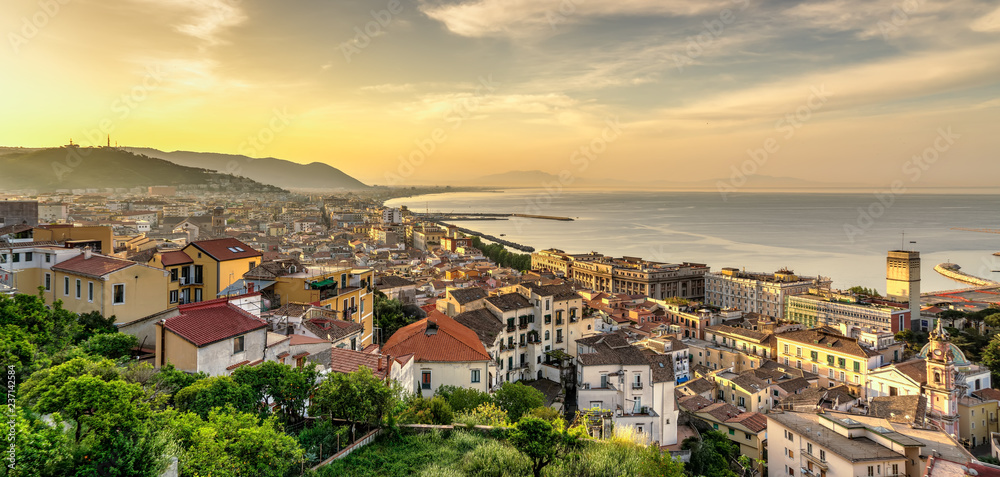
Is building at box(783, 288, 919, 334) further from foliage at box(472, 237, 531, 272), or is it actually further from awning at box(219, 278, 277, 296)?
awning at box(219, 278, 277, 296)

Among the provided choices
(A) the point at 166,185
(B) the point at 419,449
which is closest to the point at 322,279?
(B) the point at 419,449

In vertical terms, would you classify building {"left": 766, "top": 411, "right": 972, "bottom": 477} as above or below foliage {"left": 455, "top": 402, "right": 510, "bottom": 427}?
below

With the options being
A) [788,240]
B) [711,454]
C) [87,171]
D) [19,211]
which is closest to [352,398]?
[711,454]

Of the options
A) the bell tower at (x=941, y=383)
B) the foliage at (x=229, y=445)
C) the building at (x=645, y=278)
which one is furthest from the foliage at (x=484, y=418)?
the building at (x=645, y=278)

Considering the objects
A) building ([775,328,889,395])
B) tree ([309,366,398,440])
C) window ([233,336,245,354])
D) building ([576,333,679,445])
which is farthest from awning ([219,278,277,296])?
building ([775,328,889,395])

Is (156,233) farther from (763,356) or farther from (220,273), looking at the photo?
(763,356)

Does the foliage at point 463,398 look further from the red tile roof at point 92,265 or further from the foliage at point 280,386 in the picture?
the red tile roof at point 92,265
